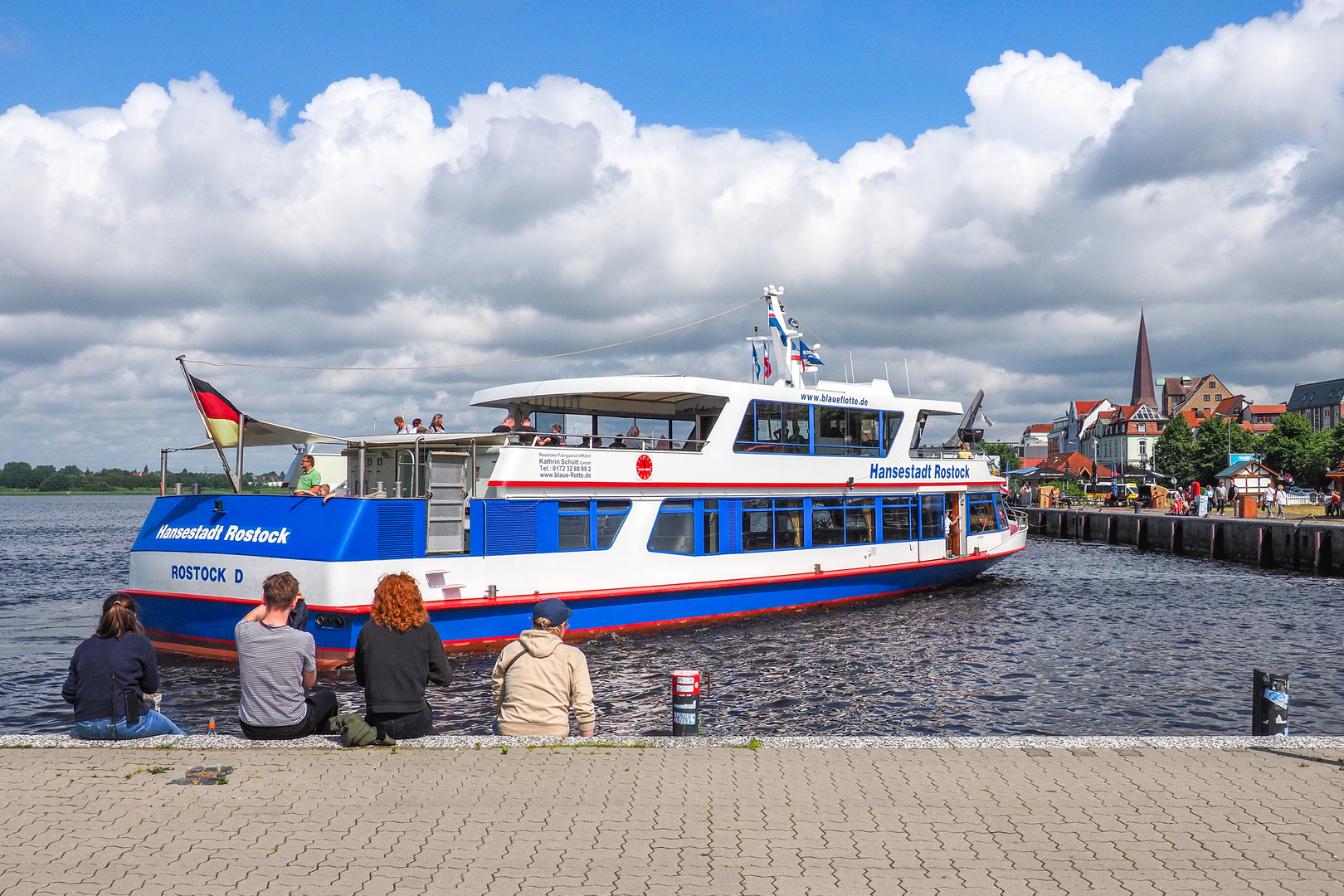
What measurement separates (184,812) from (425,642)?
5.95ft

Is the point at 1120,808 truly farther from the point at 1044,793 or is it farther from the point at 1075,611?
the point at 1075,611

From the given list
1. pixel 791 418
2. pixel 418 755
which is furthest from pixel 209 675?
pixel 791 418

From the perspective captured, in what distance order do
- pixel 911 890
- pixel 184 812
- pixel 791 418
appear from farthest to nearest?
1. pixel 791 418
2. pixel 184 812
3. pixel 911 890

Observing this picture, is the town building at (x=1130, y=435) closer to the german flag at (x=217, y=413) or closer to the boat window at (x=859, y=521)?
the boat window at (x=859, y=521)

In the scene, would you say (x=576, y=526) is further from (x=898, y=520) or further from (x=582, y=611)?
(x=898, y=520)

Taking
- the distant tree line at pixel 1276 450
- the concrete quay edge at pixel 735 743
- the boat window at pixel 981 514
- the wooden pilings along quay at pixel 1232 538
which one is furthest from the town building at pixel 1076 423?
the concrete quay edge at pixel 735 743

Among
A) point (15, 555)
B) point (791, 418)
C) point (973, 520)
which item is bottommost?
point (15, 555)

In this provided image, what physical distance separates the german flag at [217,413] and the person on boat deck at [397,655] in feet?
29.5

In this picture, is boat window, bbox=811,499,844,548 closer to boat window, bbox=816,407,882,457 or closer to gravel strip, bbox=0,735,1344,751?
boat window, bbox=816,407,882,457

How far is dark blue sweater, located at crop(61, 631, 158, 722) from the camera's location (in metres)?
6.97

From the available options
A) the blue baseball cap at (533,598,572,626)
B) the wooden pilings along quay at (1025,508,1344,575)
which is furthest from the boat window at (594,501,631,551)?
the wooden pilings along quay at (1025,508,1344,575)

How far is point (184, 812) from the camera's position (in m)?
5.80

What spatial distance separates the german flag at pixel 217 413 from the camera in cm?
1436

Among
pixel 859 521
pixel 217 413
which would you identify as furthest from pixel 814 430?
pixel 217 413
